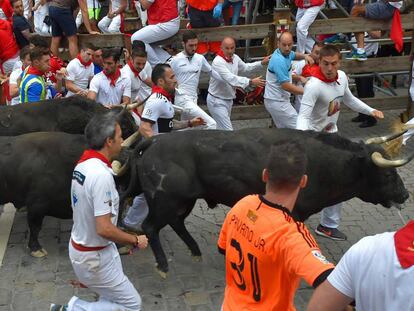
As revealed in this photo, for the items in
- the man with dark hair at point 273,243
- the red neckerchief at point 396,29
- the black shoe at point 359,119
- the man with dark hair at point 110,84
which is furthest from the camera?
the black shoe at point 359,119

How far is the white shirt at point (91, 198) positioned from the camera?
432cm

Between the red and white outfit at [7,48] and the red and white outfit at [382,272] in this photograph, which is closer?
the red and white outfit at [382,272]

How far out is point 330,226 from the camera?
7031mm

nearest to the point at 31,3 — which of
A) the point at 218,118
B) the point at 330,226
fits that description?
the point at 218,118

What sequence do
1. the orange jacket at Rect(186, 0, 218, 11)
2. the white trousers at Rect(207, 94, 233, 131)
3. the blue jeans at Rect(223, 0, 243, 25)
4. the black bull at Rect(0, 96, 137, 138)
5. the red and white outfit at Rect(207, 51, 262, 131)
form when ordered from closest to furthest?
the black bull at Rect(0, 96, 137, 138) → the red and white outfit at Rect(207, 51, 262, 131) → the white trousers at Rect(207, 94, 233, 131) → the orange jacket at Rect(186, 0, 218, 11) → the blue jeans at Rect(223, 0, 243, 25)

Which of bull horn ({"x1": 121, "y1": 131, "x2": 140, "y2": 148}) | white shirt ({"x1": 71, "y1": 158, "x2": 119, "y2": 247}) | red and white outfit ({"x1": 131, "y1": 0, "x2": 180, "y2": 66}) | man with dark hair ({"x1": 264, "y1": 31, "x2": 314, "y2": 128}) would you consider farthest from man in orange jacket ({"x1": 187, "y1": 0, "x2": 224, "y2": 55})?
white shirt ({"x1": 71, "y1": 158, "x2": 119, "y2": 247})

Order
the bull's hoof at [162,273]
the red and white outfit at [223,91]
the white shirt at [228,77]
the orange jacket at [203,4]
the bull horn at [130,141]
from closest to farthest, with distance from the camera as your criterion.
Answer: the bull's hoof at [162,273] < the bull horn at [130,141] < the white shirt at [228,77] < the red and white outfit at [223,91] < the orange jacket at [203,4]

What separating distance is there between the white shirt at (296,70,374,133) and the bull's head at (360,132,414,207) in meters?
0.93

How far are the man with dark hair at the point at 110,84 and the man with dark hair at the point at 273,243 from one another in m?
5.39

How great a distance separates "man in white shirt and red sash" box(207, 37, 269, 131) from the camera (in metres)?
9.20

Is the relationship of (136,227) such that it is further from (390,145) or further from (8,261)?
(390,145)

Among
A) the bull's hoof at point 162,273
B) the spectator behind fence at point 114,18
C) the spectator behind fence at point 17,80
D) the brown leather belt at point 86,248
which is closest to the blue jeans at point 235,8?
the spectator behind fence at point 114,18

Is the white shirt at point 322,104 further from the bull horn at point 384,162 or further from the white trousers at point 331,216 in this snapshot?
the bull horn at point 384,162

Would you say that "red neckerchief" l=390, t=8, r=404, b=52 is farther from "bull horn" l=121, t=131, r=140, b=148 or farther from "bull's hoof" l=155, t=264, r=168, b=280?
"bull's hoof" l=155, t=264, r=168, b=280
